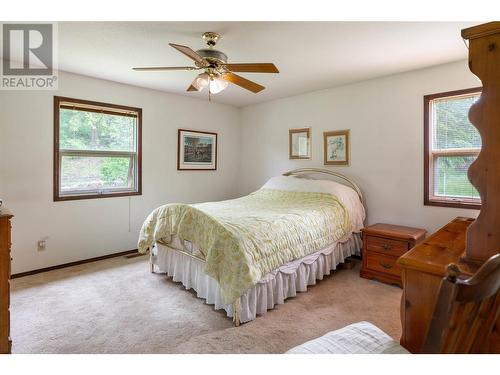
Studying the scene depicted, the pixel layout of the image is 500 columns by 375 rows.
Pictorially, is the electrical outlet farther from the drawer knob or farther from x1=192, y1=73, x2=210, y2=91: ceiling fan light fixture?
the drawer knob

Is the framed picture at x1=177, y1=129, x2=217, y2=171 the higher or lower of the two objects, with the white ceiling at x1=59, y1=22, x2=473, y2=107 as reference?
lower

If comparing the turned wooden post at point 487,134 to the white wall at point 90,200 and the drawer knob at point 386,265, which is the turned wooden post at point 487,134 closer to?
the drawer knob at point 386,265

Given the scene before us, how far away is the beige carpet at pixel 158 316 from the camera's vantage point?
2.00 m

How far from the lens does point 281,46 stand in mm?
2660

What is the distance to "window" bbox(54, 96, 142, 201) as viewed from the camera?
3.50m

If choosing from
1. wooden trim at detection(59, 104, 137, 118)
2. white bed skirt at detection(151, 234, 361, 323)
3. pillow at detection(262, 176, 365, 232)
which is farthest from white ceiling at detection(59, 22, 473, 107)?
white bed skirt at detection(151, 234, 361, 323)

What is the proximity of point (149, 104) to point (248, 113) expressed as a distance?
186 centimetres

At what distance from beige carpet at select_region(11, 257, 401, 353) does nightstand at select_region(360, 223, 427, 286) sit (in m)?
0.12

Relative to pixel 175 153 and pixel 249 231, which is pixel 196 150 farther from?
pixel 249 231

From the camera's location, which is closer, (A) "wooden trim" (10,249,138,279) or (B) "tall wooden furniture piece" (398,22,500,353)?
(B) "tall wooden furniture piece" (398,22,500,353)

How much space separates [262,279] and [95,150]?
9.50 feet

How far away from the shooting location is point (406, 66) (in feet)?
10.5

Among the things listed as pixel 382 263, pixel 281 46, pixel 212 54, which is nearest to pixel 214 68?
pixel 212 54
